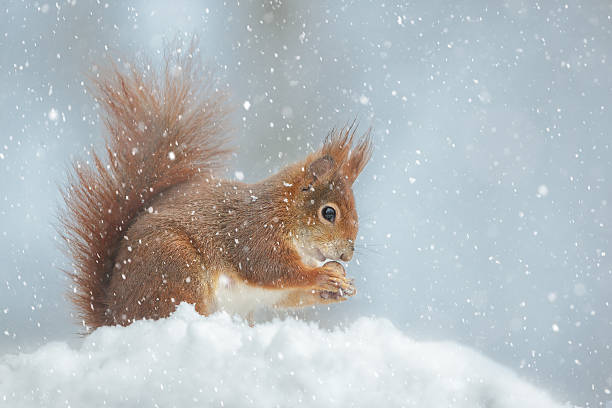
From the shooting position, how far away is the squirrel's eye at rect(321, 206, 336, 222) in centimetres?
110

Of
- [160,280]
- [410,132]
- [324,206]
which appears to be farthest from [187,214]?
[410,132]

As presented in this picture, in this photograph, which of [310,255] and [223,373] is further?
[310,255]

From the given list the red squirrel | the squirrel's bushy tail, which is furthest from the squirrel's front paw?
the squirrel's bushy tail

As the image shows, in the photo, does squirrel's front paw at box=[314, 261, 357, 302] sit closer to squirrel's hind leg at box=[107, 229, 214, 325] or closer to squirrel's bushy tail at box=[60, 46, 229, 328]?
squirrel's hind leg at box=[107, 229, 214, 325]

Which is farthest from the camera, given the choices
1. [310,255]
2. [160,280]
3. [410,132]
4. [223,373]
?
[410,132]

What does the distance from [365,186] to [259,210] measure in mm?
338

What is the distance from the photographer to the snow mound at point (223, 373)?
90 cm

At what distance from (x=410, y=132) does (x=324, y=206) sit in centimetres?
48

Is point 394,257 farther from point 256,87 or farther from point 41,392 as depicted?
point 41,392

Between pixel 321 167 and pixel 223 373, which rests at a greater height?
pixel 321 167

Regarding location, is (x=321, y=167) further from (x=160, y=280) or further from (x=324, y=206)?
(x=160, y=280)

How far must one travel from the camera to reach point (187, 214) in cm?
110

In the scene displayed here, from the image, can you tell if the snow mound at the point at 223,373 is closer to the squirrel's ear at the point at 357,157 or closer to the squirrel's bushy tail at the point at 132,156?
the squirrel's bushy tail at the point at 132,156

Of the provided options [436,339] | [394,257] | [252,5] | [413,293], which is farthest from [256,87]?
[436,339]
